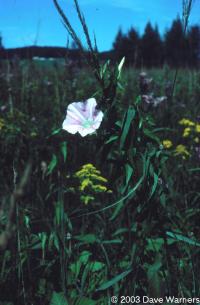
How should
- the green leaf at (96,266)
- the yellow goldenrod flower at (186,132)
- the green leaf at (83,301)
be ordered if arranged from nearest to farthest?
the green leaf at (83,301)
the green leaf at (96,266)
the yellow goldenrod flower at (186,132)

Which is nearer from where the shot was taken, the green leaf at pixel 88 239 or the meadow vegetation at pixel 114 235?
the meadow vegetation at pixel 114 235

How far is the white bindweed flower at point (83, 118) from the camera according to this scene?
1589 mm

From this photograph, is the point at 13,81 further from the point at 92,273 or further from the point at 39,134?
the point at 92,273

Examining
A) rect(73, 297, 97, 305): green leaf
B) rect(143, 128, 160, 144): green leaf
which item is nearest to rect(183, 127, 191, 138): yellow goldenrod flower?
rect(143, 128, 160, 144): green leaf

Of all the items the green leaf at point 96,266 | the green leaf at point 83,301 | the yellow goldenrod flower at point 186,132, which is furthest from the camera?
the yellow goldenrod flower at point 186,132

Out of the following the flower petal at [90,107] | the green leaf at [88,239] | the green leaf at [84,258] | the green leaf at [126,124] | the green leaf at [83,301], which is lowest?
the green leaf at [83,301]

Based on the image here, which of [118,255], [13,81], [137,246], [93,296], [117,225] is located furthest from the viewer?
[13,81]

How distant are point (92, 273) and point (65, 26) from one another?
81 cm

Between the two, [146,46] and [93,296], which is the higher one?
[146,46]

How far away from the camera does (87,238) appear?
1.60m

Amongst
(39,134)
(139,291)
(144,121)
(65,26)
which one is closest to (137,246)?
(139,291)

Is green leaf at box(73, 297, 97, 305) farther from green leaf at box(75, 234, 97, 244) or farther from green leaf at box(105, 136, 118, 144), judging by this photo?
green leaf at box(105, 136, 118, 144)

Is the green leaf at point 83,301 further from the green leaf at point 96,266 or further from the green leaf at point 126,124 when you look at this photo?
the green leaf at point 126,124

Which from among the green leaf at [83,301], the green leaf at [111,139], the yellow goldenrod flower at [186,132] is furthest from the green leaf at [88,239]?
the yellow goldenrod flower at [186,132]
